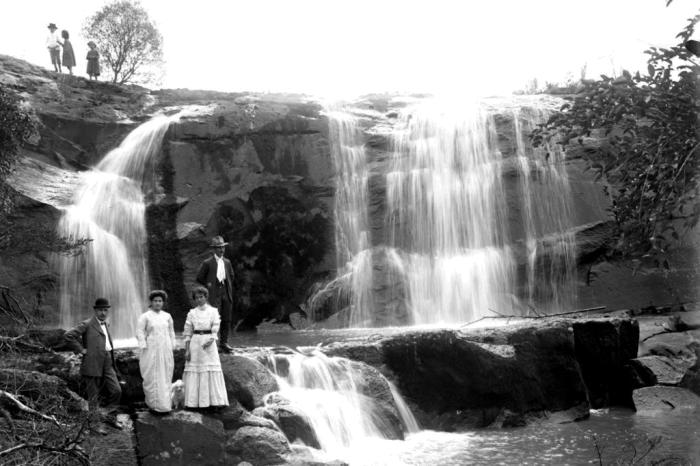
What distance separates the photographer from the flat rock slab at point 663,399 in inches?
464

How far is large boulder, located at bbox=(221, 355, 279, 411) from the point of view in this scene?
9.06 meters

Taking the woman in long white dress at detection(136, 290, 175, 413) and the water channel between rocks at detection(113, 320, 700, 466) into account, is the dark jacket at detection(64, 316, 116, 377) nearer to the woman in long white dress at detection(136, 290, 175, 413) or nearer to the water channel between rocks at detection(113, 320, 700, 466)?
the woman in long white dress at detection(136, 290, 175, 413)

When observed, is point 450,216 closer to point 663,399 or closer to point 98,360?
point 663,399

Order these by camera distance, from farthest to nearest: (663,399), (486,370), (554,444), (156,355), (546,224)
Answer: (546,224)
(663,399)
(486,370)
(554,444)
(156,355)

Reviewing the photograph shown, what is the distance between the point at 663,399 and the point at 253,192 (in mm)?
11800

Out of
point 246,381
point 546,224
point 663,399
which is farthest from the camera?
point 546,224

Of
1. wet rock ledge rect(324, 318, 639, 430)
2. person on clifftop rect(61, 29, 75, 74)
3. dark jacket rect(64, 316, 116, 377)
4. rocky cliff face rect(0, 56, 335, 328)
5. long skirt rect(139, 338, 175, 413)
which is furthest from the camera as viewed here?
person on clifftop rect(61, 29, 75, 74)

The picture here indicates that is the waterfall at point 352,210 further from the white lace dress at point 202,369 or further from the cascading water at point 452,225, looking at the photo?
the white lace dress at point 202,369

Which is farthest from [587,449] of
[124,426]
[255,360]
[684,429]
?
[124,426]

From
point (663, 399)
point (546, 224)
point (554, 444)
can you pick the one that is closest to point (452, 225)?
point (546, 224)

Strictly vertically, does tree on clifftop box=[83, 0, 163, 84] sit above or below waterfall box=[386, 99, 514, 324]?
above

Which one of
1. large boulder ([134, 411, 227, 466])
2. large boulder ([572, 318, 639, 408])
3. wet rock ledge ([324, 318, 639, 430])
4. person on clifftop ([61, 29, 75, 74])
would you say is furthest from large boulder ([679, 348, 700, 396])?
person on clifftop ([61, 29, 75, 74])

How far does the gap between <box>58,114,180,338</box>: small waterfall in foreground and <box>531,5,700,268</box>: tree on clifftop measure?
12.3 m

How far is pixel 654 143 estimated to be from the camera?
5.62m
